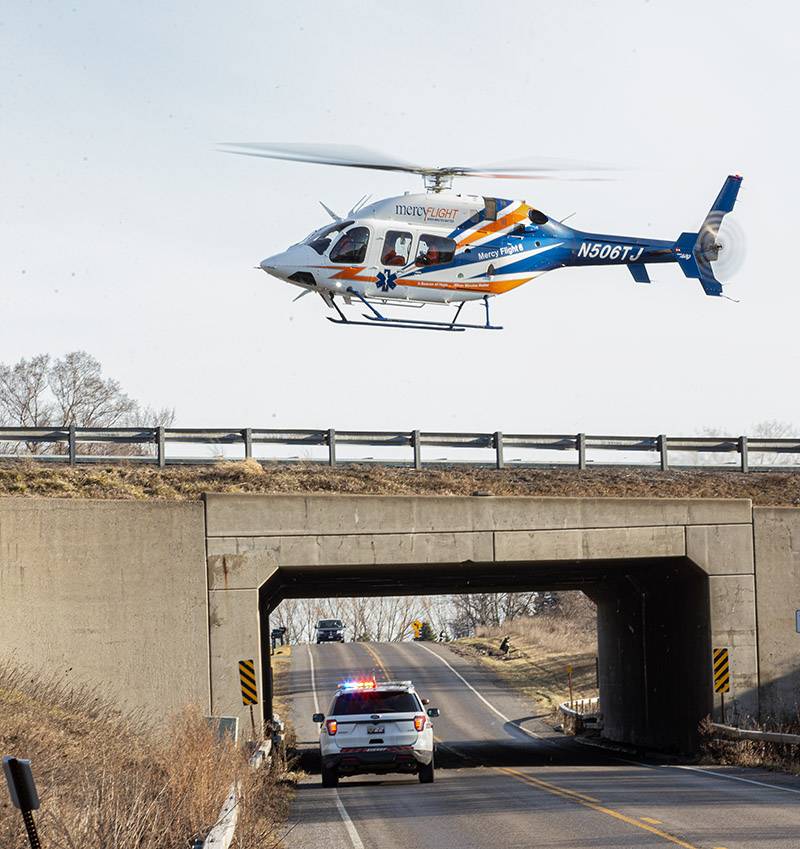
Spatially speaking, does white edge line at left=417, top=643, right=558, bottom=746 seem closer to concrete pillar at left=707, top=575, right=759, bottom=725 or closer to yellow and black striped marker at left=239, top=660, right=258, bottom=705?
concrete pillar at left=707, top=575, right=759, bottom=725

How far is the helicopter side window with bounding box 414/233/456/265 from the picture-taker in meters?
31.2

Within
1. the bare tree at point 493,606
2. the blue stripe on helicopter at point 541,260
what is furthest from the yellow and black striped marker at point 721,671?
the bare tree at point 493,606

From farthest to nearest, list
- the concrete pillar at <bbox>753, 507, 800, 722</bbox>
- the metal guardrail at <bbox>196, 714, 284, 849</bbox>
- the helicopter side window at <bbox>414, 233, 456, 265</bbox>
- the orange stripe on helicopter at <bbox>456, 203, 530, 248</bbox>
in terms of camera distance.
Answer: the orange stripe on helicopter at <bbox>456, 203, 530, 248</bbox> → the helicopter side window at <bbox>414, 233, 456, 265</bbox> → the concrete pillar at <bbox>753, 507, 800, 722</bbox> → the metal guardrail at <bbox>196, 714, 284, 849</bbox>

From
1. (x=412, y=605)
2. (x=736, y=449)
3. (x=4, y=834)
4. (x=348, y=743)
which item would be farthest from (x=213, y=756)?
(x=412, y=605)

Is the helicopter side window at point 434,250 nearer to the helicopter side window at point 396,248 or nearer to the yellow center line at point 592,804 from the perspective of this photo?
the helicopter side window at point 396,248

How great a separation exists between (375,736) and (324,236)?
1353 cm

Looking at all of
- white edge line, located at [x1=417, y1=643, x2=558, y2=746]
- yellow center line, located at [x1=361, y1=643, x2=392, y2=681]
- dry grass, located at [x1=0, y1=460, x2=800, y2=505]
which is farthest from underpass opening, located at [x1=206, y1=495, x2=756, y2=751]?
yellow center line, located at [x1=361, y1=643, x2=392, y2=681]

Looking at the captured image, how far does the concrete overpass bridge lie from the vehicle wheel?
4.41 metres

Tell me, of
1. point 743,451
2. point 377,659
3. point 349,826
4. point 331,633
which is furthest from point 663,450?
point 331,633

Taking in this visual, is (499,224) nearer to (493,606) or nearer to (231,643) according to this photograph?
(231,643)

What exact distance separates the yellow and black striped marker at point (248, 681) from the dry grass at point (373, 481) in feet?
13.5

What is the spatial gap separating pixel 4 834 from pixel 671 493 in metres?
24.5

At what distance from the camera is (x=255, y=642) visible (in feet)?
85.4

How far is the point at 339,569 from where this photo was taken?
2888 cm
